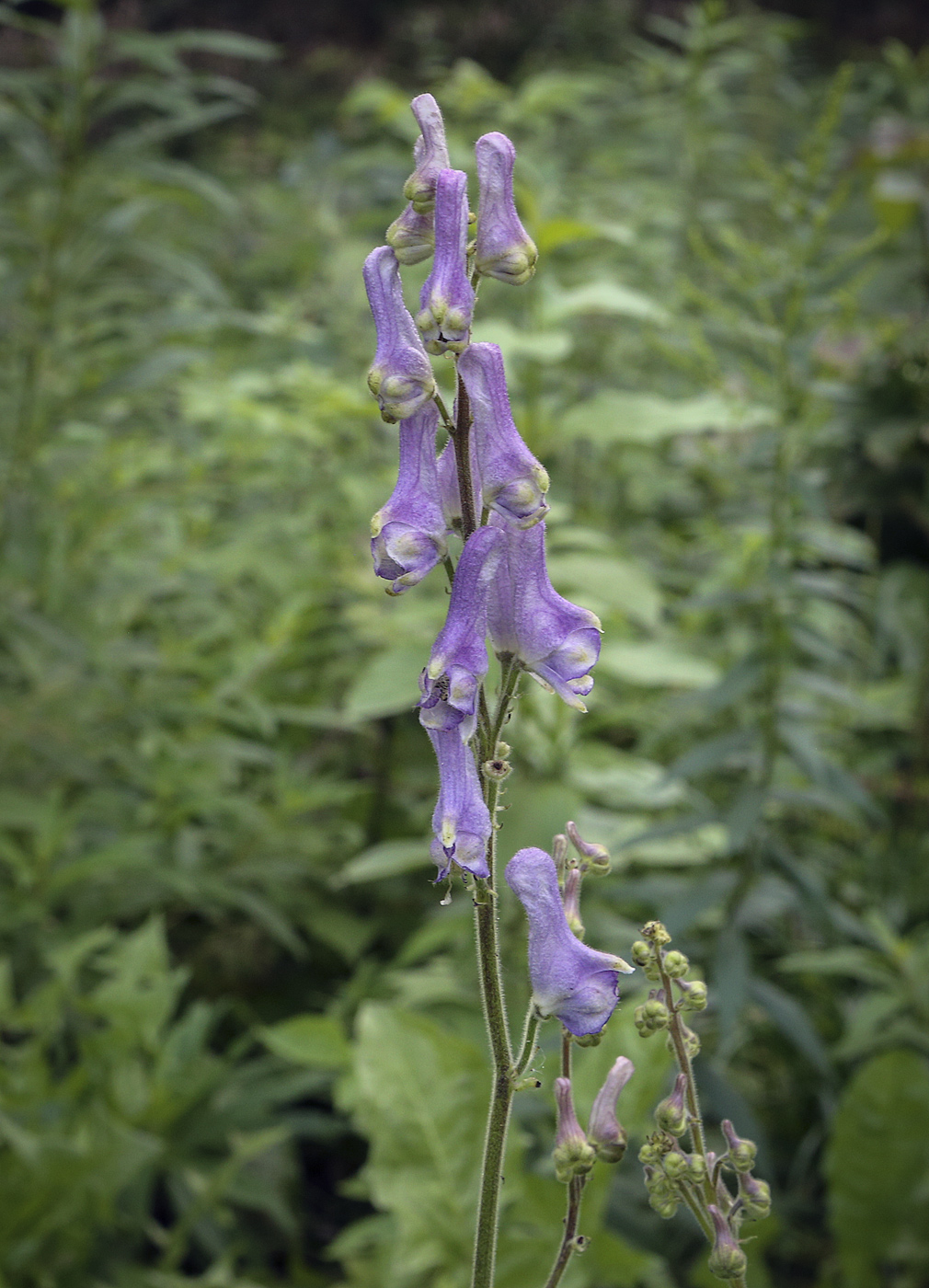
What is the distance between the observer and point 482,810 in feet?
2.79

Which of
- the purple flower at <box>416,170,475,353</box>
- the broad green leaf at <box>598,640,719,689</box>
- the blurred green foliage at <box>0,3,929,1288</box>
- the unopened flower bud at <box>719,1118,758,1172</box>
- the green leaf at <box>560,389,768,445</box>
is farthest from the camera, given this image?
the green leaf at <box>560,389,768,445</box>

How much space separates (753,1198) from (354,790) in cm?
158

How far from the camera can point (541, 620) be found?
0.91 metres

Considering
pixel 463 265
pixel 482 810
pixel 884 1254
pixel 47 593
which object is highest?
pixel 463 265

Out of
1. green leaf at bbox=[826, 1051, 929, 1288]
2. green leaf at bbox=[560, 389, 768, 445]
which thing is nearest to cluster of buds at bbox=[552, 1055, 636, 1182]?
green leaf at bbox=[826, 1051, 929, 1288]

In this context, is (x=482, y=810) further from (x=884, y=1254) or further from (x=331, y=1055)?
(x=884, y=1254)

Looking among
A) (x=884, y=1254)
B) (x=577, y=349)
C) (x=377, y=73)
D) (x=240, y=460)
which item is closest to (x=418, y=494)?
(x=884, y=1254)

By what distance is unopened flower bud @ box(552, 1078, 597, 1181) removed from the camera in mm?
897

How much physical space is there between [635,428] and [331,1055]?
4.49ft

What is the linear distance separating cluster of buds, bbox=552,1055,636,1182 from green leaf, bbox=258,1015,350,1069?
1103 mm

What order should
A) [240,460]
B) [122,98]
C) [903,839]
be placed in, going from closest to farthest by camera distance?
[122,98]
[903,839]
[240,460]

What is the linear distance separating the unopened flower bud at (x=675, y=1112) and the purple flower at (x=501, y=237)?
2.09ft

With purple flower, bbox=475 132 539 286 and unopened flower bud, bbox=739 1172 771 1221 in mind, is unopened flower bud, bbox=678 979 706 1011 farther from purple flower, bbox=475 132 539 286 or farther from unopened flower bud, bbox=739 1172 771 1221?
purple flower, bbox=475 132 539 286

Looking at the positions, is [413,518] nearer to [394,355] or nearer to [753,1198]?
[394,355]
